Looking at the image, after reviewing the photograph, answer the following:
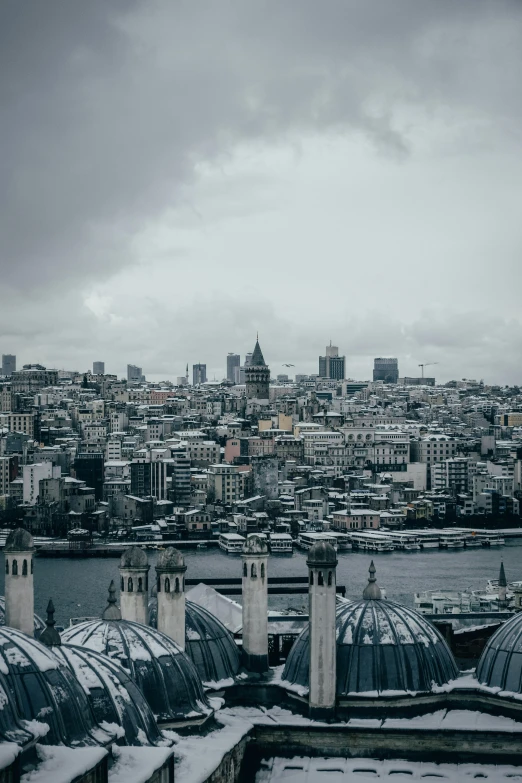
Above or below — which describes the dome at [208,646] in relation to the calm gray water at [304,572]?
above

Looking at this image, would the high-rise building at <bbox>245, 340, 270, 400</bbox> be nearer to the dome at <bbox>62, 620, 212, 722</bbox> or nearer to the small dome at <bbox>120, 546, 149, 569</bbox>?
the small dome at <bbox>120, 546, 149, 569</bbox>

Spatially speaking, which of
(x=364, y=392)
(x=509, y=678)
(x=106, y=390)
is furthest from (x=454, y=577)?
(x=364, y=392)

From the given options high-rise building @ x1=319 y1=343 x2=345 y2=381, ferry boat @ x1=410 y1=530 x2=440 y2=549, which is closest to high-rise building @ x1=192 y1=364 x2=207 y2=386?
high-rise building @ x1=319 y1=343 x2=345 y2=381

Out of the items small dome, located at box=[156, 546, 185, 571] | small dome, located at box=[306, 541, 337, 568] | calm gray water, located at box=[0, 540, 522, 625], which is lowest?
calm gray water, located at box=[0, 540, 522, 625]

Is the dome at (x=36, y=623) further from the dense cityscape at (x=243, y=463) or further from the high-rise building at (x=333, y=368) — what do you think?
the high-rise building at (x=333, y=368)

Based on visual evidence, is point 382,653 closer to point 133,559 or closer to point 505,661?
point 505,661

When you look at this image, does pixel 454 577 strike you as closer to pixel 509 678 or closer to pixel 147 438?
pixel 509 678

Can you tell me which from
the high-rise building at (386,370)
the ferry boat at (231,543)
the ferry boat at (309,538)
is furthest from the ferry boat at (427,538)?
the high-rise building at (386,370)
